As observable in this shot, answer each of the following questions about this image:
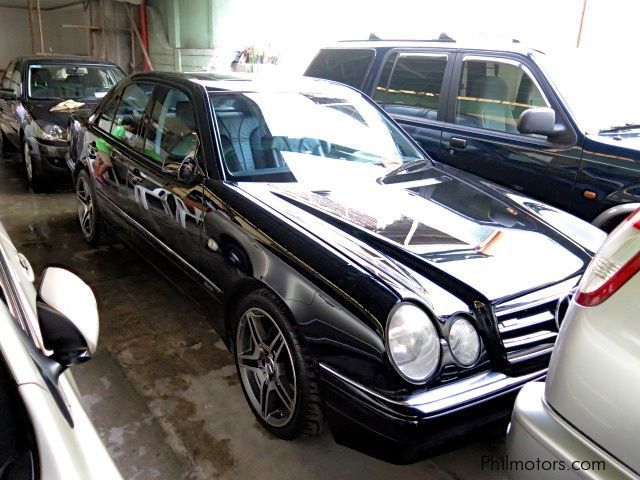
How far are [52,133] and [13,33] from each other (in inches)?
677

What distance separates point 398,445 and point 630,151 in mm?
2531

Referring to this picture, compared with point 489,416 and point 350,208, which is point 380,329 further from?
point 350,208

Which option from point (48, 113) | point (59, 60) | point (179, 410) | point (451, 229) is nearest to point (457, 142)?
point (451, 229)

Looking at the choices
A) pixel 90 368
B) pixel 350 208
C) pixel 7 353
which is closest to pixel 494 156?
pixel 350 208

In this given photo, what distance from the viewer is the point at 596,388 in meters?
1.28

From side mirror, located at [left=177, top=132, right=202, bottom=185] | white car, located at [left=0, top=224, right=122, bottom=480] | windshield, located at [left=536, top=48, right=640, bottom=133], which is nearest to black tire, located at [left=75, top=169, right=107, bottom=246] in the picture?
side mirror, located at [left=177, top=132, right=202, bottom=185]

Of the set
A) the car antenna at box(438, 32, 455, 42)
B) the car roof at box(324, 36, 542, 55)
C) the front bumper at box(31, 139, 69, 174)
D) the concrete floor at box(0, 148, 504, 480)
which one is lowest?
the concrete floor at box(0, 148, 504, 480)

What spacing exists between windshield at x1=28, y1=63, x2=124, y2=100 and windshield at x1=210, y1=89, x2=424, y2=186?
4.54 meters

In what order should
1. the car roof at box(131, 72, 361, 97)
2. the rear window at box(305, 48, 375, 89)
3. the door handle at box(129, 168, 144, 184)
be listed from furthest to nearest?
the rear window at box(305, 48, 375, 89)
the door handle at box(129, 168, 144, 184)
the car roof at box(131, 72, 361, 97)

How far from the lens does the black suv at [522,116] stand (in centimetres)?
347

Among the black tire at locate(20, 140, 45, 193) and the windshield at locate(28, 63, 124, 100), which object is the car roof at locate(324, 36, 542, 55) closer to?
the windshield at locate(28, 63, 124, 100)

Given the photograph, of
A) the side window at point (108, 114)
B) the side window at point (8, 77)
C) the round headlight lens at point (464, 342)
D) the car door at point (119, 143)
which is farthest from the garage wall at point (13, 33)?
the round headlight lens at point (464, 342)

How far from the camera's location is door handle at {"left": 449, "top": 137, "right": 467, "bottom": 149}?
4.20 meters

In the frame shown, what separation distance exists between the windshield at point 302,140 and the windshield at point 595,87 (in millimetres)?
1228
